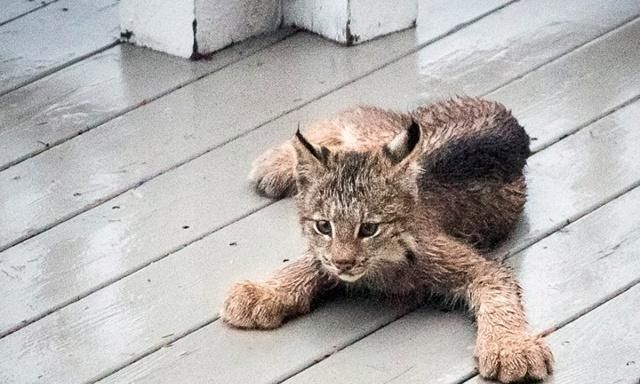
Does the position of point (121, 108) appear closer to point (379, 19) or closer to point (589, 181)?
point (379, 19)

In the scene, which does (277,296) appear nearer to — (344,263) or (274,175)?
(344,263)

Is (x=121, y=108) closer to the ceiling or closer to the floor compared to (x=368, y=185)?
closer to the floor

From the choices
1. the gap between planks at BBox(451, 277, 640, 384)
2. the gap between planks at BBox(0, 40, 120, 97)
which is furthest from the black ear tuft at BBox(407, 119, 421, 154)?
the gap between planks at BBox(0, 40, 120, 97)

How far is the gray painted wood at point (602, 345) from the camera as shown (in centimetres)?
339

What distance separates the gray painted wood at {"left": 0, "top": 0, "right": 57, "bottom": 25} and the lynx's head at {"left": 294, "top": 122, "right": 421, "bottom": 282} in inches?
76.9

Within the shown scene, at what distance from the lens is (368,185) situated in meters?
3.61

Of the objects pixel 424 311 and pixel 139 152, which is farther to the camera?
pixel 139 152

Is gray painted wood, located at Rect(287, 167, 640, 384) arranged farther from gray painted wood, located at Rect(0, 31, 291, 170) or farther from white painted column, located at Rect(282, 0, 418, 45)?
gray painted wood, located at Rect(0, 31, 291, 170)

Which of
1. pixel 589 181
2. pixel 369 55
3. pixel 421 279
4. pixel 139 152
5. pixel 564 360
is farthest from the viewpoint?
pixel 369 55

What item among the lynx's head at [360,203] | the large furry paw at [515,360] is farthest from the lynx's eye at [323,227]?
the large furry paw at [515,360]

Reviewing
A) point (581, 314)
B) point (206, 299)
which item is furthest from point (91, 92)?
point (581, 314)

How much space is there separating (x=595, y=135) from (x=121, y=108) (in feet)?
4.64

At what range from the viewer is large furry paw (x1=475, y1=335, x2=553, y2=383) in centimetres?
338

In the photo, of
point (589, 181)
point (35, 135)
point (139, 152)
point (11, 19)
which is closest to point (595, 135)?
point (589, 181)
